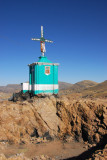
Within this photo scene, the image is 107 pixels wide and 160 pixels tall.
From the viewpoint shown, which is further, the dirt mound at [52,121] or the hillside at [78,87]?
the hillside at [78,87]

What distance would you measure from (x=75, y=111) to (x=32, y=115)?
5.24m

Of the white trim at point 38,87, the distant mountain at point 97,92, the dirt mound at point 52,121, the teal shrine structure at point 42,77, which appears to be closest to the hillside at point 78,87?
the distant mountain at point 97,92

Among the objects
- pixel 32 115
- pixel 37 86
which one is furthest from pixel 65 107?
pixel 37 86

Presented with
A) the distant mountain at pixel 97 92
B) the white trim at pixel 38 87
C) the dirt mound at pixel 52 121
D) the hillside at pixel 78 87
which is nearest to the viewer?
the dirt mound at pixel 52 121

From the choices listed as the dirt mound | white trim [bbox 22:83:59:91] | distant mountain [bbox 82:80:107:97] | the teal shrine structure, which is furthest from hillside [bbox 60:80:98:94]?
the dirt mound

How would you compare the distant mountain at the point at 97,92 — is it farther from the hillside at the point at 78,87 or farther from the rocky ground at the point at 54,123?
the rocky ground at the point at 54,123

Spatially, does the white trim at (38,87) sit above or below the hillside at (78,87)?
above

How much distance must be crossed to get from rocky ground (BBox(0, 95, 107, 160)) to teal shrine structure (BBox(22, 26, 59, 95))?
10.6 feet

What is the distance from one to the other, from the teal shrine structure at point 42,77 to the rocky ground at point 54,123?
3233mm

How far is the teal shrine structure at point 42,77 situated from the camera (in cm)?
2192

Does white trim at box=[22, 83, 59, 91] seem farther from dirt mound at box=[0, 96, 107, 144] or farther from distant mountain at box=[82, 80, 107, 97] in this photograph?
distant mountain at box=[82, 80, 107, 97]

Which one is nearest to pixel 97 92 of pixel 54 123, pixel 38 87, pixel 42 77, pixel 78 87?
pixel 42 77

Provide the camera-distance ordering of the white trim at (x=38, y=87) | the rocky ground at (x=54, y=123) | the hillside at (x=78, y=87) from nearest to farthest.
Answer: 1. the rocky ground at (x=54, y=123)
2. the white trim at (x=38, y=87)
3. the hillside at (x=78, y=87)

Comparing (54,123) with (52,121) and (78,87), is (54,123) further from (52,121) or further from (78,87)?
(78,87)
